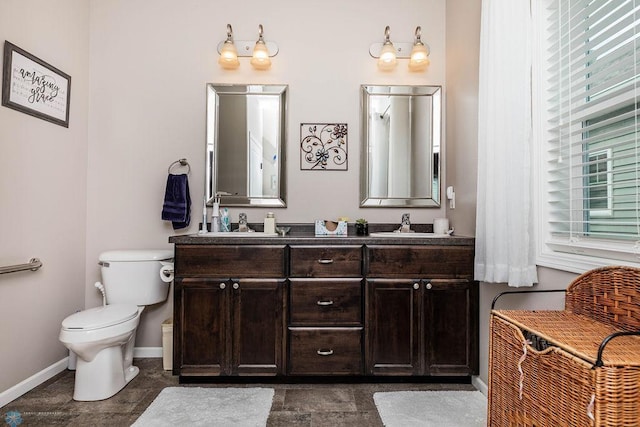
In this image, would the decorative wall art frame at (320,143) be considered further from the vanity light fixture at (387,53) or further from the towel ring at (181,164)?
the towel ring at (181,164)

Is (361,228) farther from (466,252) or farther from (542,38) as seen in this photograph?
(542,38)

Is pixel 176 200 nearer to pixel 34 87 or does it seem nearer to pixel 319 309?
pixel 34 87

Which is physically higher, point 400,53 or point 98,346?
point 400,53

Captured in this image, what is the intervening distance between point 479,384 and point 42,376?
2.65 m

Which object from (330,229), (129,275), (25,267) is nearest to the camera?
(25,267)

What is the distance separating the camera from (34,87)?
2.07m

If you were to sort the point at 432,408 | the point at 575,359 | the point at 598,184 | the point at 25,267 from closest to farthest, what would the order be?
the point at 575,359
the point at 598,184
the point at 432,408
the point at 25,267

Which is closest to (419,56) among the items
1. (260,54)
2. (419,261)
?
(260,54)

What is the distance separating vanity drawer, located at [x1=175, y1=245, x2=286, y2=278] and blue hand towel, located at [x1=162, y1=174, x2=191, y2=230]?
1.52 ft

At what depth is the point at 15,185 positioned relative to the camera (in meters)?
1.96

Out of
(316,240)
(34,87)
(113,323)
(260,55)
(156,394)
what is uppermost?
(260,55)

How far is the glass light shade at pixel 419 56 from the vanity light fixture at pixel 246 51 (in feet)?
3.33

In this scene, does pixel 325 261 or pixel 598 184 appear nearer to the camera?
pixel 598 184

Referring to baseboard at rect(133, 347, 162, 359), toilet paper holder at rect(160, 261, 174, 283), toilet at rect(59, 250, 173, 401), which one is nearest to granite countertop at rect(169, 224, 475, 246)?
toilet paper holder at rect(160, 261, 174, 283)
